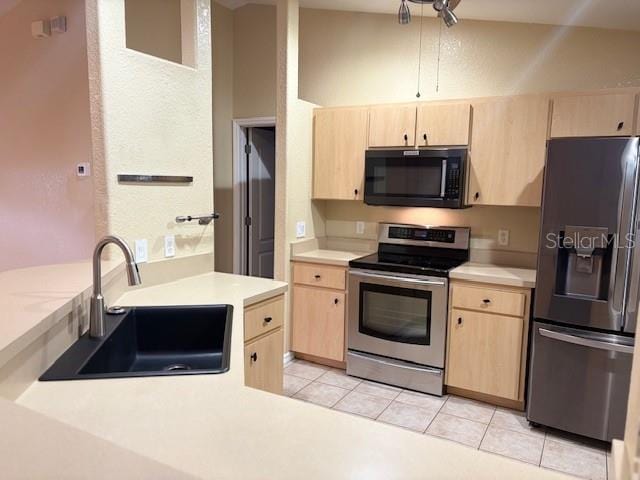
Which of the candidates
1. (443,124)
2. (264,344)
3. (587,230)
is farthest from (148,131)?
(587,230)

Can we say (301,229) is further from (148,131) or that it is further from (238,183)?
(148,131)

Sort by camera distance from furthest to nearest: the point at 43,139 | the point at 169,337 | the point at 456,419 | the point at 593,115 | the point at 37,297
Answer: the point at 43,139 < the point at 456,419 < the point at 593,115 < the point at 169,337 < the point at 37,297

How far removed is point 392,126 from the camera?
3367 mm

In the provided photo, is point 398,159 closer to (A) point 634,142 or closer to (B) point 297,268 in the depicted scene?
(B) point 297,268

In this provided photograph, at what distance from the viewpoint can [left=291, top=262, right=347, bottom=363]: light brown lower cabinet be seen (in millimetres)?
3439

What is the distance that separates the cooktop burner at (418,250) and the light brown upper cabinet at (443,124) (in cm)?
71

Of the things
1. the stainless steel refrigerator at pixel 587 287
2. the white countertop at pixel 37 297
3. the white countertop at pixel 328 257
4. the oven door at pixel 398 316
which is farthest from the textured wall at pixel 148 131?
the stainless steel refrigerator at pixel 587 287

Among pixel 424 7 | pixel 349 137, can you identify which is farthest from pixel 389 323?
pixel 424 7

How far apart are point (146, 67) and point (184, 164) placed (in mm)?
532

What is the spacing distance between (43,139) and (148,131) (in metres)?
2.29

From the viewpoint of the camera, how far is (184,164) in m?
2.48

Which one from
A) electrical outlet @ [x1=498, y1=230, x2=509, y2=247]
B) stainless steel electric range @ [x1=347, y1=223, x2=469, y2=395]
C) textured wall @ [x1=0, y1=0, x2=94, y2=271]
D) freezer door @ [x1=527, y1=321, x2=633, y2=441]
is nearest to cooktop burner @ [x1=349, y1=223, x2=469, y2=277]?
stainless steel electric range @ [x1=347, y1=223, x2=469, y2=395]

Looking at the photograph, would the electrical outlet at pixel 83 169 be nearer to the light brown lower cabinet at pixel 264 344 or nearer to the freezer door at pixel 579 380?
Answer: the light brown lower cabinet at pixel 264 344

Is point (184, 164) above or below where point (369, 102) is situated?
below
